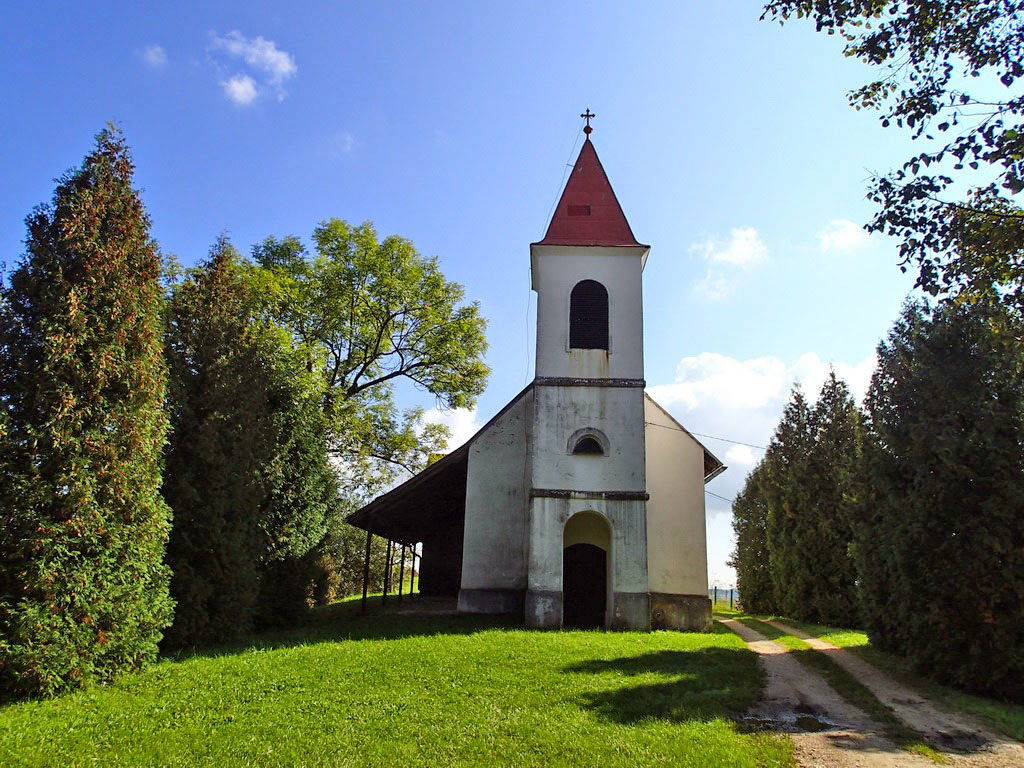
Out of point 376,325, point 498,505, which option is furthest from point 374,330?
point 498,505

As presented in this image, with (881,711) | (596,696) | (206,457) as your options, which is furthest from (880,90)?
(206,457)

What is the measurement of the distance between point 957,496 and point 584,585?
10192 millimetres

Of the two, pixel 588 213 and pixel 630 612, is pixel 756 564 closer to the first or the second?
pixel 630 612

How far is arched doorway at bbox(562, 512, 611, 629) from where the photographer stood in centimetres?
1823

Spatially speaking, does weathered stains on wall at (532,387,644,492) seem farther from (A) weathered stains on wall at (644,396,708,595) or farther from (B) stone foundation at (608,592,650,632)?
(B) stone foundation at (608,592,650,632)

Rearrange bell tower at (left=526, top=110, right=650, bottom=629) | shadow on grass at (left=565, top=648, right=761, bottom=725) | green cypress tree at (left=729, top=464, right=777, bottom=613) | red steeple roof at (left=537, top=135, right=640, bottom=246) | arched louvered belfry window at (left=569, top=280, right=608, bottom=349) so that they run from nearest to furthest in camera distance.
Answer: shadow on grass at (left=565, top=648, right=761, bottom=725) < bell tower at (left=526, top=110, right=650, bottom=629) < arched louvered belfry window at (left=569, top=280, right=608, bottom=349) < red steeple roof at (left=537, top=135, right=640, bottom=246) < green cypress tree at (left=729, top=464, right=777, bottom=613)

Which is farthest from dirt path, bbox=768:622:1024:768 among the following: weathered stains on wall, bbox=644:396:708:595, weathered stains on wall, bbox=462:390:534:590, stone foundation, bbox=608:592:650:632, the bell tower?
weathered stains on wall, bbox=462:390:534:590

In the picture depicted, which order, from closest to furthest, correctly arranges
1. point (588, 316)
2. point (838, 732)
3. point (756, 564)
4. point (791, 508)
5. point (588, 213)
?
point (838, 732), point (588, 316), point (588, 213), point (791, 508), point (756, 564)

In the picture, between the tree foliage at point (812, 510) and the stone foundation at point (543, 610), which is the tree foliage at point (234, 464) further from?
the tree foliage at point (812, 510)

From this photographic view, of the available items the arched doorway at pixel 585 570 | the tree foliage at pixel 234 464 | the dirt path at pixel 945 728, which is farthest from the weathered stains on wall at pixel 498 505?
the dirt path at pixel 945 728

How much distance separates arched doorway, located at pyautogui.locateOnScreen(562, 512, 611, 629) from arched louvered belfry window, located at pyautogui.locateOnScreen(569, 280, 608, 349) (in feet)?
15.5

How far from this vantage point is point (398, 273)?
84.0ft

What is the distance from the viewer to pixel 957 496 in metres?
10.5

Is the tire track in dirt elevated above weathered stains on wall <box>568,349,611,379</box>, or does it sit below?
below
